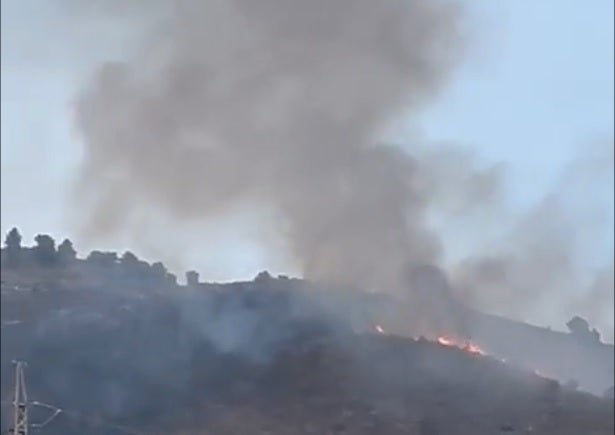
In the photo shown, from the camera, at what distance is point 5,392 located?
334 ft

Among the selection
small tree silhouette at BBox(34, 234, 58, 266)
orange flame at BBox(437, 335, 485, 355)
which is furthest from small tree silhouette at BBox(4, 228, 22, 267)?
orange flame at BBox(437, 335, 485, 355)

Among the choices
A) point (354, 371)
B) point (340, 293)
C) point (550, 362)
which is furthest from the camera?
point (550, 362)

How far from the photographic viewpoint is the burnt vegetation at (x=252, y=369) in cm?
8344

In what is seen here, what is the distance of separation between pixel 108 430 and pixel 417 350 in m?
28.9

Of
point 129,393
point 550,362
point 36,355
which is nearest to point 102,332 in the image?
point 36,355

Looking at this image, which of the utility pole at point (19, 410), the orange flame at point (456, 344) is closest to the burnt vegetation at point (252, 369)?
the orange flame at point (456, 344)

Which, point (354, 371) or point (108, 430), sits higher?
point (354, 371)

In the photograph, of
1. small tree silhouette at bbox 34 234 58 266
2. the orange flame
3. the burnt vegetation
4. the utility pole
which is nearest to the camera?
the utility pole

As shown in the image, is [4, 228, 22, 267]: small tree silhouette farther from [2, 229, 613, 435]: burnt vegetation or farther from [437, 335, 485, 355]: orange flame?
[437, 335, 485, 355]: orange flame

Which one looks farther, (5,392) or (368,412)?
(5,392)

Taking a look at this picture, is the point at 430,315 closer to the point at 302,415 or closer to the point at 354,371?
the point at 354,371

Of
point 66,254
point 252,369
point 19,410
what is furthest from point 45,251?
point 19,410

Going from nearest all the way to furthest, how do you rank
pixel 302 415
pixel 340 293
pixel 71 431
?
pixel 71 431 < pixel 302 415 < pixel 340 293

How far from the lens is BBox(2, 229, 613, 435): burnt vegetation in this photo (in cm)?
8344
